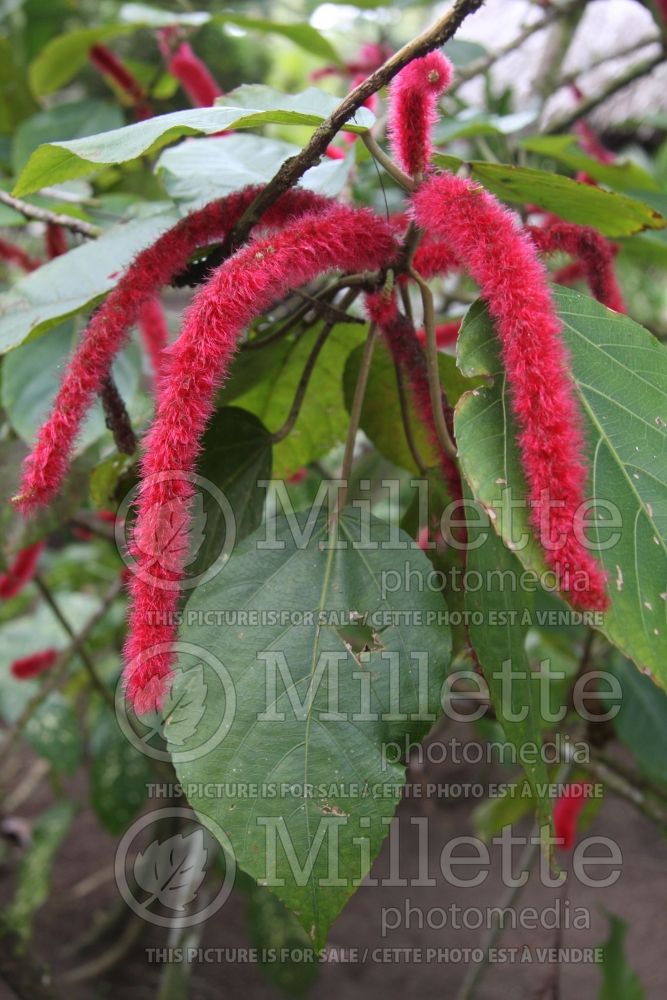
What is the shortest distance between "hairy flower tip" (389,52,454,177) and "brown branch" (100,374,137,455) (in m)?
0.27

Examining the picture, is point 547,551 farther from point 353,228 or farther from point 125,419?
point 125,419

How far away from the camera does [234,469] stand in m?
0.74

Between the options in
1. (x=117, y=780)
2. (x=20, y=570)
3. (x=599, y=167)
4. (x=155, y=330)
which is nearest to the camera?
(x=155, y=330)

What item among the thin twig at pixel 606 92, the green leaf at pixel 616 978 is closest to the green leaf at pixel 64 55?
the thin twig at pixel 606 92

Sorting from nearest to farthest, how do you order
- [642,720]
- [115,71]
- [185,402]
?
[185,402] < [642,720] < [115,71]

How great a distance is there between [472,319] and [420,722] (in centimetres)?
27

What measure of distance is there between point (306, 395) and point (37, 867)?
1.37 metres

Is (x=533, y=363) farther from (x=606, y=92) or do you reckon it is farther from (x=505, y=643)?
(x=606, y=92)

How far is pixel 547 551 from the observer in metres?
0.48

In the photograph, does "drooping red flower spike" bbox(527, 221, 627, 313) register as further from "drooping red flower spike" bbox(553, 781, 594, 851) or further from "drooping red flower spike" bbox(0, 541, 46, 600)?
"drooping red flower spike" bbox(0, 541, 46, 600)

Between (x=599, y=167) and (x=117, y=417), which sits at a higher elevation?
(x=599, y=167)

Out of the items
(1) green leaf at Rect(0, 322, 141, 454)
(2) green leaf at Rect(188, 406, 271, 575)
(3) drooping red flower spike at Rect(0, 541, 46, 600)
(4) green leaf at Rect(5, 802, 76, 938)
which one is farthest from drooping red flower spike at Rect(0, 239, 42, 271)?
(4) green leaf at Rect(5, 802, 76, 938)

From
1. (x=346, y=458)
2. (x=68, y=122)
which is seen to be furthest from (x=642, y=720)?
(x=68, y=122)

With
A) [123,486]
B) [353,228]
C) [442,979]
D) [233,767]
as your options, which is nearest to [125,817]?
[442,979]
